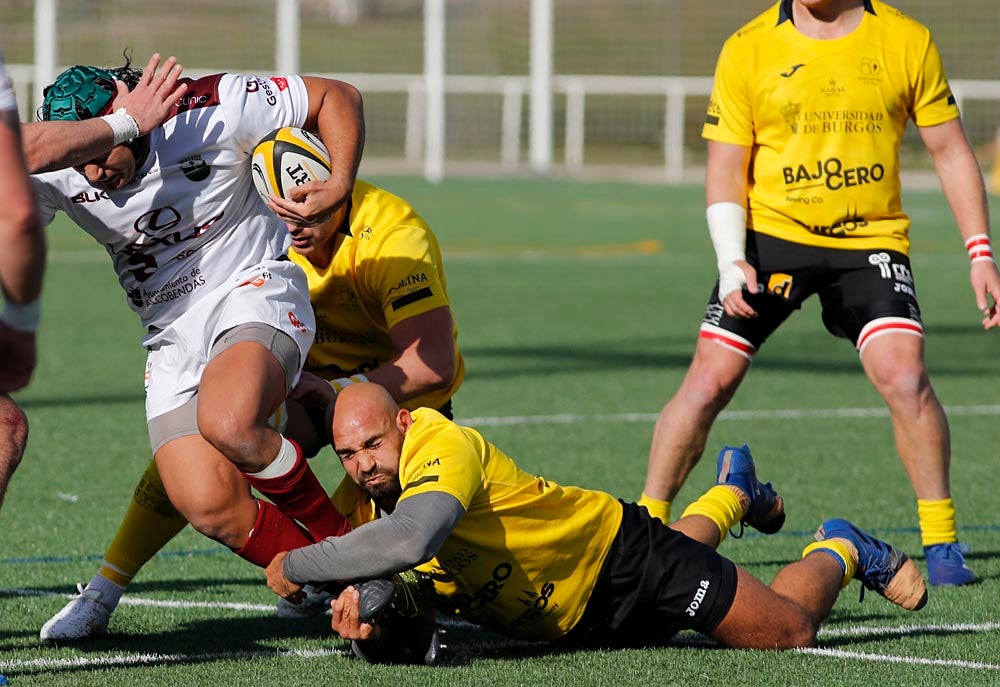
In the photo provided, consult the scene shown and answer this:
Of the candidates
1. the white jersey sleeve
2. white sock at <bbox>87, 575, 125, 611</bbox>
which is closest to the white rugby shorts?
the white jersey sleeve

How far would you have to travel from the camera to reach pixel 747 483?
5.98m

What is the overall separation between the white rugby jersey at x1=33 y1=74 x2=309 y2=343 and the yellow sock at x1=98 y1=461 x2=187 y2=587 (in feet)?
1.70

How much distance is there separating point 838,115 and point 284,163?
221 cm

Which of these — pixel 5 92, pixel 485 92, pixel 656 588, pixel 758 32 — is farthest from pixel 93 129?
pixel 485 92

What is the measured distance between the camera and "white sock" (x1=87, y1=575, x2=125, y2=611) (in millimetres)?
5578

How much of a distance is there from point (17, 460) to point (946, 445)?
11.2ft

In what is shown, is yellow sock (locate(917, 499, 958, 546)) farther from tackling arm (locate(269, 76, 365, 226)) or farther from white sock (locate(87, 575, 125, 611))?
white sock (locate(87, 575, 125, 611))

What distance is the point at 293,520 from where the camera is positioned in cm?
528

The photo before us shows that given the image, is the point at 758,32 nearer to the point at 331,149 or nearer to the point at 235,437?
the point at 331,149

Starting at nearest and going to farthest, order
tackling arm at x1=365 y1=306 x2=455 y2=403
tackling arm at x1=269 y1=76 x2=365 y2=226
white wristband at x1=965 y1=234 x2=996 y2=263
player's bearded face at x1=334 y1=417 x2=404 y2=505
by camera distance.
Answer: player's bearded face at x1=334 y1=417 x2=404 y2=505, tackling arm at x1=269 y1=76 x2=365 y2=226, tackling arm at x1=365 y1=306 x2=455 y2=403, white wristband at x1=965 y1=234 x2=996 y2=263

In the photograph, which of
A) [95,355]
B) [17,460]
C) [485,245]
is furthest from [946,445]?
[485,245]

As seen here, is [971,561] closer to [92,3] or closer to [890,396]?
[890,396]

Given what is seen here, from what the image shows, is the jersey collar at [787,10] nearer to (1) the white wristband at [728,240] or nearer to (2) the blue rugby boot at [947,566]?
(1) the white wristband at [728,240]

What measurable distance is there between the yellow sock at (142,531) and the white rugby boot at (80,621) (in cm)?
14
